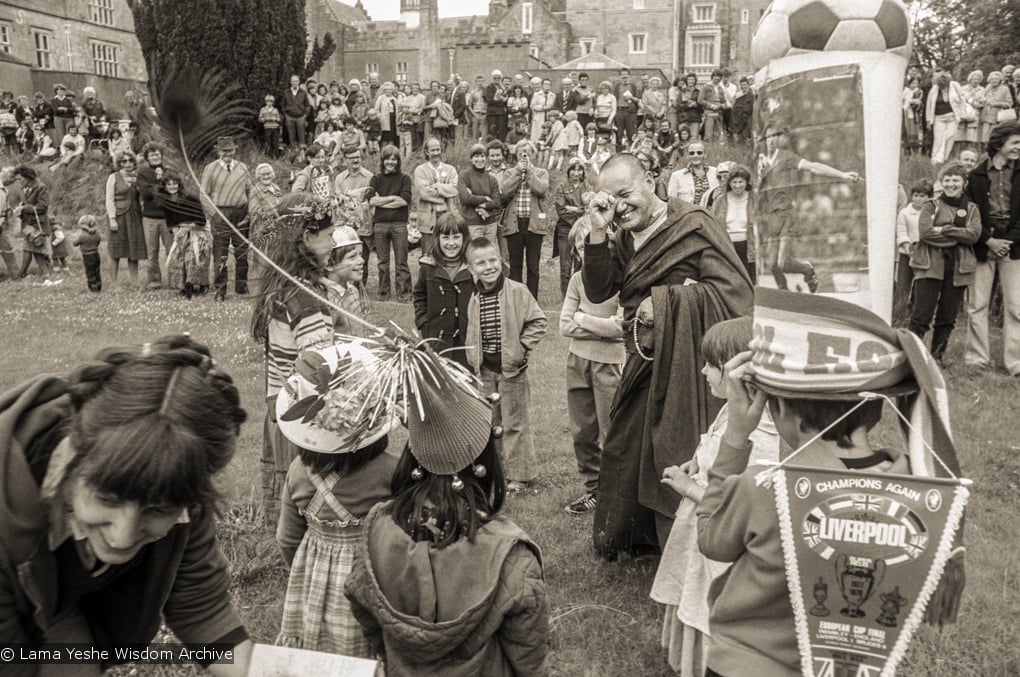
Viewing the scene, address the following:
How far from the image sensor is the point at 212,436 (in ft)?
6.37

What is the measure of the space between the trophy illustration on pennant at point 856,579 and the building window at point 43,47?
43.5 metres

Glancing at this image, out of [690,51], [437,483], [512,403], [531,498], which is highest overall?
[690,51]

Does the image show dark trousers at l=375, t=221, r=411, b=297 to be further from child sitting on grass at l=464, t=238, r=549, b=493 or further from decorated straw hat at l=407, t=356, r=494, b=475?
decorated straw hat at l=407, t=356, r=494, b=475

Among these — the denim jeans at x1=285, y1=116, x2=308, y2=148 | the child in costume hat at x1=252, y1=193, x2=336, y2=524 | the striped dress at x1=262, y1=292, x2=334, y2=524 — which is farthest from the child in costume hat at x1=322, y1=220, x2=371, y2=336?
the denim jeans at x1=285, y1=116, x2=308, y2=148

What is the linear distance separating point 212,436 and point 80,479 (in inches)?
11.1

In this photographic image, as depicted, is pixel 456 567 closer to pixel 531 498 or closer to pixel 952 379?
pixel 531 498

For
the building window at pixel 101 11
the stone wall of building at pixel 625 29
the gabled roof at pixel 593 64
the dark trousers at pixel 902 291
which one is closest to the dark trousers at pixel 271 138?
the dark trousers at pixel 902 291

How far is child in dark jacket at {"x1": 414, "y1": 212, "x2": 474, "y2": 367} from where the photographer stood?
589 cm

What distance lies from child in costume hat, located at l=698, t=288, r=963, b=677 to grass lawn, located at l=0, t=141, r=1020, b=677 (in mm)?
1403

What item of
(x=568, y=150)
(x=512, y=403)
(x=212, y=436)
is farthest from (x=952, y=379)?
(x=568, y=150)

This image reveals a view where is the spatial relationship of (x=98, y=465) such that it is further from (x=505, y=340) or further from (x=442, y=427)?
(x=505, y=340)

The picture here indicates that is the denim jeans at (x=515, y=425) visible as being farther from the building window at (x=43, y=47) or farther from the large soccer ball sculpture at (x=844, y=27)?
the building window at (x=43, y=47)

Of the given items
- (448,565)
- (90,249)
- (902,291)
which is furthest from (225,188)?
(90,249)

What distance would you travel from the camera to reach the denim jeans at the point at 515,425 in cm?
600
